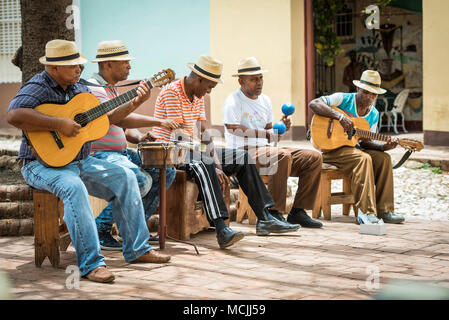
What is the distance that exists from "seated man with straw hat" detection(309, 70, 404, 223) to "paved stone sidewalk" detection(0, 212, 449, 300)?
496mm

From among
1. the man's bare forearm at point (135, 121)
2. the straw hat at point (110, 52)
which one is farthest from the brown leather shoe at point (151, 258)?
the straw hat at point (110, 52)

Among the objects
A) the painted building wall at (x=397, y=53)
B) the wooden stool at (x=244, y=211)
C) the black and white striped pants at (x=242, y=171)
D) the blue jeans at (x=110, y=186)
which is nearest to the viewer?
the blue jeans at (x=110, y=186)

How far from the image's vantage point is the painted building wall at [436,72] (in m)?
11.6

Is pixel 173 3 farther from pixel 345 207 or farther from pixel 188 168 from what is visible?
pixel 188 168

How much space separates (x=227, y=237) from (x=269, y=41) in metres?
8.42

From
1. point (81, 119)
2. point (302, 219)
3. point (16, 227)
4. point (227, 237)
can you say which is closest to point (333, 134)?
point (302, 219)

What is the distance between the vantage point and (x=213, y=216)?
5.72m

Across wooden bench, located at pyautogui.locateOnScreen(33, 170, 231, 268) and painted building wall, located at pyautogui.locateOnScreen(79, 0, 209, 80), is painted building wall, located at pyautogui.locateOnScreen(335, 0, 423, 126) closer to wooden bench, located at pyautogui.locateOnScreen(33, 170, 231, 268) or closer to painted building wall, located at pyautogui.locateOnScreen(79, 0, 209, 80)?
painted building wall, located at pyautogui.locateOnScreen(79, 0, 209, 80)

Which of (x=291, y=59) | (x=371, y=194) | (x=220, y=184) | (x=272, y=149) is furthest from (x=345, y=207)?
(x=291, y=59)

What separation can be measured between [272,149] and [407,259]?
6.17 ft

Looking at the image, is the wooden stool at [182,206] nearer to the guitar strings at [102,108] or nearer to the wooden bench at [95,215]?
the wooden bench at [95,215]

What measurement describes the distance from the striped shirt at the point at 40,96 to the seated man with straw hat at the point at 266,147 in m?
2.04

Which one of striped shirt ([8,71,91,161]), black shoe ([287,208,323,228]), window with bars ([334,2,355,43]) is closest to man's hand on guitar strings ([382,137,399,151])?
black shoe ([287,208,323,228])

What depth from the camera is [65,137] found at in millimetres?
4875
